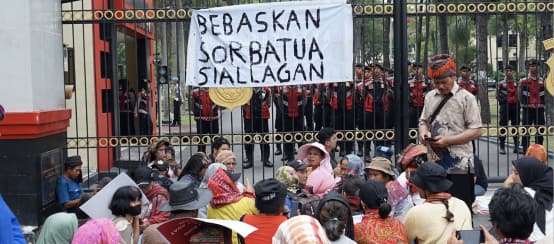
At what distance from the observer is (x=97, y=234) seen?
4.12 meters

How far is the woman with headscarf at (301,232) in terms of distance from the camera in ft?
12.2

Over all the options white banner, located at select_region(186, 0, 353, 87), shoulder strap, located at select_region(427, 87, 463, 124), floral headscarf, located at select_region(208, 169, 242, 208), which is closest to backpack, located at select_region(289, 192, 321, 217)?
floral headscarf, located at select_region(208, 169, 242, 208)

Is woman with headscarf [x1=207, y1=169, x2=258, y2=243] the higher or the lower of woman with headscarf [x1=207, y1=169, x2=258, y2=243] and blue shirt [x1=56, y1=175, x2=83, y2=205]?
the higher

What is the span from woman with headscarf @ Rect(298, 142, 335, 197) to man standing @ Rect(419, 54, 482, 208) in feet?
2.87

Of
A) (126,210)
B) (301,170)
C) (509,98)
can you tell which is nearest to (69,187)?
(301,170)

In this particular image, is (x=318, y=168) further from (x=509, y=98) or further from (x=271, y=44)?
(x=509, y=98)

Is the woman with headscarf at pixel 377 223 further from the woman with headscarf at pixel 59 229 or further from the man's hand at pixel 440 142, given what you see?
the woman with headscarf at pixel 59 229

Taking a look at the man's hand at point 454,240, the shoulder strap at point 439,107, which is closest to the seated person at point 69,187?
the shoulder strap at point 439,107

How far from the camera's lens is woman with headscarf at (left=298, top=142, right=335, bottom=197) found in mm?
6316

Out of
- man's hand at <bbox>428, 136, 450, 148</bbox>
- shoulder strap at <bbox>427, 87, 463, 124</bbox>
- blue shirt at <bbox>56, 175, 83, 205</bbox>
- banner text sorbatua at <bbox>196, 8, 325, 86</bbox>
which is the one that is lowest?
blue shirt at <bbox>56, 175, 83, 205</bbox>

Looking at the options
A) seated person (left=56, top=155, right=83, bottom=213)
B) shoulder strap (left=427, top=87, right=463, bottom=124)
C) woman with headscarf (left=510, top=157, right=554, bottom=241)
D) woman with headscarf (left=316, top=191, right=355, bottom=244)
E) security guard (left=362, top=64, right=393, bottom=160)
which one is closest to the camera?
woman with headscarf (left=316, top=191, right=355, bottom=244)

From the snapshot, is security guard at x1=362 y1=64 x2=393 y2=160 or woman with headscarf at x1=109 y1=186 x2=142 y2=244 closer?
woman with headscarf at x1=109 y1=186 x2=142 y2=244

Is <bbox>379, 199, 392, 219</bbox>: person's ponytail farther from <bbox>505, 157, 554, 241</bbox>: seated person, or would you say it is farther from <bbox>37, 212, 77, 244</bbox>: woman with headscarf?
<bbox>37, 212, 77, 244</bbox>: woman with headscarf

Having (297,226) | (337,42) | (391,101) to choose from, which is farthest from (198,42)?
(391,101)
